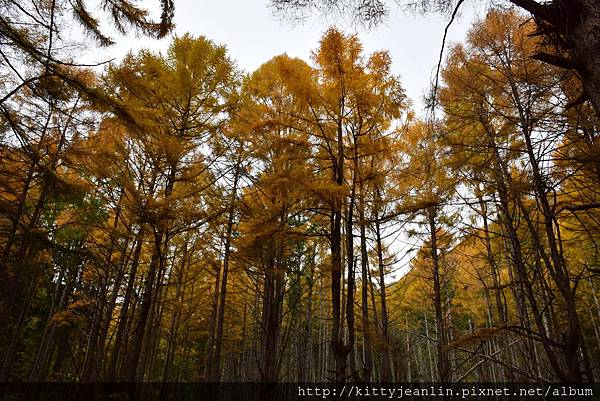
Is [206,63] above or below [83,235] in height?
above

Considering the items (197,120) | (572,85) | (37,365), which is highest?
(197,120)

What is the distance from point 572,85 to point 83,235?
10.1m

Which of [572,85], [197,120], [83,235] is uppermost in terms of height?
[197,120]

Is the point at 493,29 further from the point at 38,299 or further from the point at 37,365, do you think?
the point at 38,299

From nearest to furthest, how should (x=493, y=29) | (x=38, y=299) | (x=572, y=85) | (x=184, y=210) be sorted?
1. (x=572, y=85)
2. (x=184, y=210)
3. (x=493, y=29)
4. (x=38, y=299)

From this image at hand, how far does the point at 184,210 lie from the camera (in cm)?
504

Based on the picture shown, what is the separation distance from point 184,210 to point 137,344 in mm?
2366

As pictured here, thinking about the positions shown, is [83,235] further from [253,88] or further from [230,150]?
[253,88]

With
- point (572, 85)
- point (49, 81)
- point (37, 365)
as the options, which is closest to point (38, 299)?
point (37, 365)

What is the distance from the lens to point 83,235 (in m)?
7.80

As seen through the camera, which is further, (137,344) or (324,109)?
(324,109)

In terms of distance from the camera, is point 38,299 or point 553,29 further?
point 38,299

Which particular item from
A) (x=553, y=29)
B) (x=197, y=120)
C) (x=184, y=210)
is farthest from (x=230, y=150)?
(x=553, y=29)

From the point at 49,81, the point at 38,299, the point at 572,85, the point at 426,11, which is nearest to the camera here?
the point at 426,11
